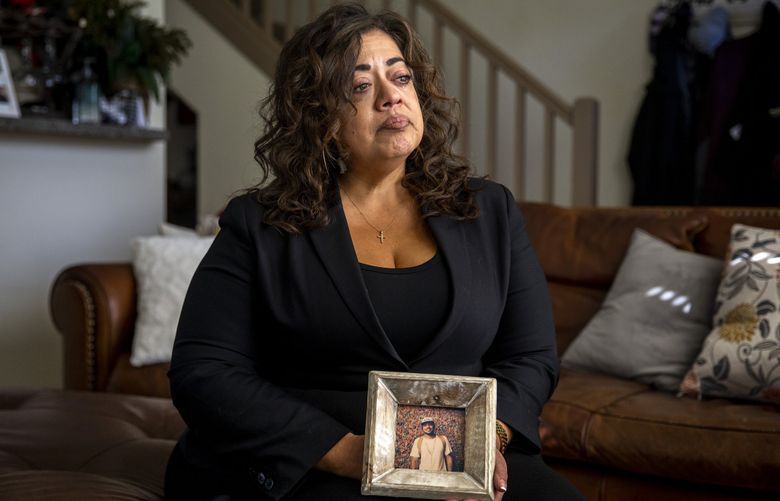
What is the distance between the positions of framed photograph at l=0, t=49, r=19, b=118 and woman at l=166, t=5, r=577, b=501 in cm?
210

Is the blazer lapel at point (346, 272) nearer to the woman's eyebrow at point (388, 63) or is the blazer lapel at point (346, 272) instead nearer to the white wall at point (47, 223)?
the woman's eyebrow at point (388, 63)

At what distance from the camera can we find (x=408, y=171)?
166cm

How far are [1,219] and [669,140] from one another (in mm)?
3110

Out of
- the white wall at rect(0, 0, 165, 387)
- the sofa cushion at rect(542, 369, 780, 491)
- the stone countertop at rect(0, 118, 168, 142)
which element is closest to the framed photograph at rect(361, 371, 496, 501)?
the sofa cushion at rect(542, 369, 780, 491)

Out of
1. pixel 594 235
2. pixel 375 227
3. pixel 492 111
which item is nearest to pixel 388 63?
pixel 375 227

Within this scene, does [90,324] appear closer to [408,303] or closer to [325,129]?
[325,129]

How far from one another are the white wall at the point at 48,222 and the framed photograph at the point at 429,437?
9.13 feet

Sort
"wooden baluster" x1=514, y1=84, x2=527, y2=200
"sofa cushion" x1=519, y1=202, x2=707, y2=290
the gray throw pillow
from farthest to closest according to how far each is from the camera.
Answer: "wooden baluster" x1=514, y1=84, x2=527, y2=200, "sofa cushion" x1=519, y1=202, x2=707, y2=290, the gray throw pillow

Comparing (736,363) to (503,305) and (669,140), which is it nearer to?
(503,305)

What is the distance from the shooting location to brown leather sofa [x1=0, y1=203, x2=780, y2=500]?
1775 mm

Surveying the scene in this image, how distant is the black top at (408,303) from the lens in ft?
4.70

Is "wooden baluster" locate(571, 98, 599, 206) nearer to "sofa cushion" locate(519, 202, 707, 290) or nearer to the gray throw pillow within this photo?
"sofa cushion" locate(519, 202, 707, 290)

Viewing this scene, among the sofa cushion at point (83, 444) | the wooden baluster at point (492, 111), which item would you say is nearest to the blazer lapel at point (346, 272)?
the sofa cushion at point (83, 444)

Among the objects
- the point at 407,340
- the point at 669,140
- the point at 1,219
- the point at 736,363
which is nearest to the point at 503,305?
the point at 407,340
